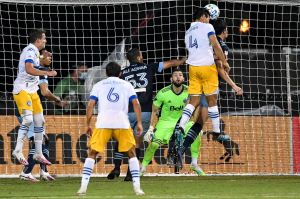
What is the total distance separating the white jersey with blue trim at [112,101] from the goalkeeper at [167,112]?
5242 mm

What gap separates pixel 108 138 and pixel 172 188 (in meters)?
2.13

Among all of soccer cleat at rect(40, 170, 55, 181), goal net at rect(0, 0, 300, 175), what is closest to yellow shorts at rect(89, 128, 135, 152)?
soccer cleat at rect(40, 170, 55, 181)

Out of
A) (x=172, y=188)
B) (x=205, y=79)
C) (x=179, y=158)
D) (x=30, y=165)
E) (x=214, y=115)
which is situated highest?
(x=205, y=79)

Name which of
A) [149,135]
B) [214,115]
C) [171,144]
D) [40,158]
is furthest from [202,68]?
[40,158]

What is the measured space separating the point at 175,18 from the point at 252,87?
2334 mm

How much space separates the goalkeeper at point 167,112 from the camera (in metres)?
19.5

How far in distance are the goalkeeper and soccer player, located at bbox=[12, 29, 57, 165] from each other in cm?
226

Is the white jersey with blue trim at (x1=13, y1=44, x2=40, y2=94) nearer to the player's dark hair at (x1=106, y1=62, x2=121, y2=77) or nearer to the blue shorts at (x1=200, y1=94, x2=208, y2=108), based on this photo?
the blue shorts at (x1=200, y1=94, x2=208, y2=108)

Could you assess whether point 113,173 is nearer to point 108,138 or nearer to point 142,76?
point 142,76

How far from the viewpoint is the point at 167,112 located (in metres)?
19.9

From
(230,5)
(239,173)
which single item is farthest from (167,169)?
(230,5)

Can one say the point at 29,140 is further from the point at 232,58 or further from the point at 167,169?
the point at 232,58

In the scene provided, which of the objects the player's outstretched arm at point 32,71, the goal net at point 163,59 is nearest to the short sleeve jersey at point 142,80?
the player's outstretched arm at point 32,71

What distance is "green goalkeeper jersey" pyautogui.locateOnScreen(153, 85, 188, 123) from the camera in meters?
19.8
